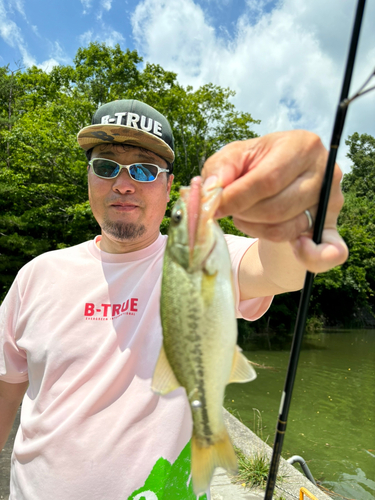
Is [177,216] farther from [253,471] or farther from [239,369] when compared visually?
[253,471]

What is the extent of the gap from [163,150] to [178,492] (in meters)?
1.95

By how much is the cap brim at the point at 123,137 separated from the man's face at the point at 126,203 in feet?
0.13

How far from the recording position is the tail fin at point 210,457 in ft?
3.02

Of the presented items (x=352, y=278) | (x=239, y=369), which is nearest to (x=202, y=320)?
(x=239, y=369)

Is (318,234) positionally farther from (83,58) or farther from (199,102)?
(83,58)

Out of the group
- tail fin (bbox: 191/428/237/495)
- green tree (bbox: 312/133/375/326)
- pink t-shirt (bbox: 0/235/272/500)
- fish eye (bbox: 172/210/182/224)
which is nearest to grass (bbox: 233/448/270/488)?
→ pink t-shirt (bbox: 0/235/272/500)

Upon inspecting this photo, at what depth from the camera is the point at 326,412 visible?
11.5 metres

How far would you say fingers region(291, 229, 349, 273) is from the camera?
993 mm

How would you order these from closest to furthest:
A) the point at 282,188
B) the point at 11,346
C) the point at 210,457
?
the point at 210,457
the point at 282,188
the point at 11,346

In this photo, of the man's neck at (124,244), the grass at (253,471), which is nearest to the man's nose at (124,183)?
the man's neck at (124,244)

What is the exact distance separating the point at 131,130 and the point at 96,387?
1.52 m

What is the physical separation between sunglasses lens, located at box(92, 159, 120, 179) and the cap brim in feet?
0.53

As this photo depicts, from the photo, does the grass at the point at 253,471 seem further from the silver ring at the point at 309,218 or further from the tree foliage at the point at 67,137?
the tree foliage at the point at 67,137

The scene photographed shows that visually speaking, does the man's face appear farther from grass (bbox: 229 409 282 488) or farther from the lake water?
the lake water
